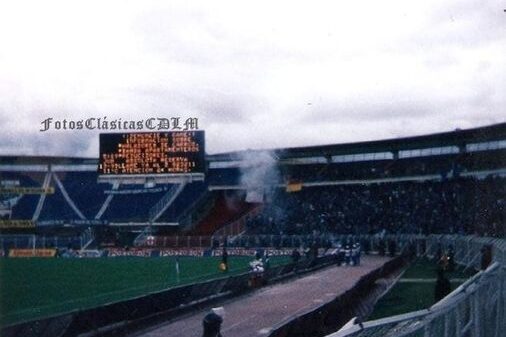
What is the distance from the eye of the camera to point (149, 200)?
177ft

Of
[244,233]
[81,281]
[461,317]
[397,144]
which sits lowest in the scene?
[81,281]

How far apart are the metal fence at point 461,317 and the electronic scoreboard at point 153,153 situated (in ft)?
66.5

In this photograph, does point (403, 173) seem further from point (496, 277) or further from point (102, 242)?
point (496, 277)

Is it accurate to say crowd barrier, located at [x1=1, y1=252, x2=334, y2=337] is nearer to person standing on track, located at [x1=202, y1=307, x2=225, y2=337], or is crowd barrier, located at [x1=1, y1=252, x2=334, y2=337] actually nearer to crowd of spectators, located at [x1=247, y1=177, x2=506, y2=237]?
person standing on track, located at [x1=202, y1=307, x2=225, y2=337]

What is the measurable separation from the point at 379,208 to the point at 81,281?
89.9ft

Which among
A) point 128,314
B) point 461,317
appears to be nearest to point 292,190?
point 128,314

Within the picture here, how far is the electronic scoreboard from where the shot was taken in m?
32.5

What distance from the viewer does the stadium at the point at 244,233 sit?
773 inches

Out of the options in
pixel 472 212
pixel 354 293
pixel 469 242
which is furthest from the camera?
pixel 472 212

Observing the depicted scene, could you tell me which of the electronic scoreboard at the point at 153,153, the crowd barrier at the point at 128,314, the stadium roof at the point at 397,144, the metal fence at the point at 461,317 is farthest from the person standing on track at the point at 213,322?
the stadium roof at the point at 397,144

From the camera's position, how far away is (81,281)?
30.1 meters

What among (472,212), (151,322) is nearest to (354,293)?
(151,322)

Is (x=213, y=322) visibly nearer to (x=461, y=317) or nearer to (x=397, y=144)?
(x=461, y=317)

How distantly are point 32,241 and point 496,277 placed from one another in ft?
153
